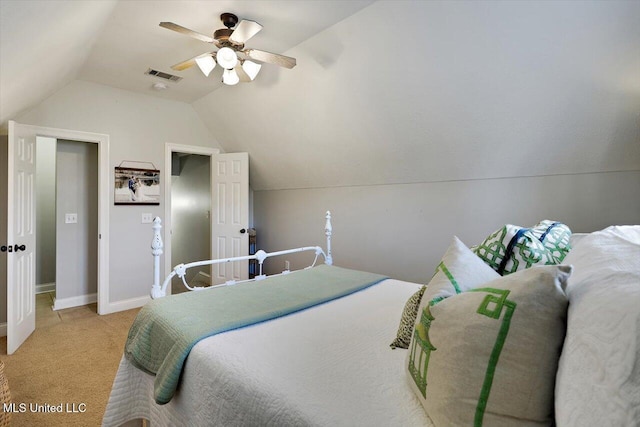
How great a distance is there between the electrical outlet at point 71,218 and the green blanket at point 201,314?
3247mm

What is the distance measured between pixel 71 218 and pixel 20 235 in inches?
52.6

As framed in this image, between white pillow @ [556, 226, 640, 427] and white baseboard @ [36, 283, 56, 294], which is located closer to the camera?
white pillow @ [556, 226, 640, 427]

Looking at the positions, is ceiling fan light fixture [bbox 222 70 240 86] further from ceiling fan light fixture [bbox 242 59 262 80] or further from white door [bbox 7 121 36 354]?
white door [bbox 7 121 36 354]

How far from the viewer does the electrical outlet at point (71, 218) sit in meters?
4.05

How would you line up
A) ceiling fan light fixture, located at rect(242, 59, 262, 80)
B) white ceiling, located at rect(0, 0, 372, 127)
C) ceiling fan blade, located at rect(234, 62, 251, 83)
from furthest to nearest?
ceiling fan blade, located at rect(234, 62, 251, 83), ceiling fan light fixture, located at rect(242, 59, 262, 80), white ceiling, located at rect(0, 0, 372, 127)

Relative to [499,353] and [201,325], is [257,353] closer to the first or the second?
[201,325]

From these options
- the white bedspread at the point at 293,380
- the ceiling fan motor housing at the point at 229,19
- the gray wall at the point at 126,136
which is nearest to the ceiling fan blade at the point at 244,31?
the ceiling fan motor housing at the point at 229,19

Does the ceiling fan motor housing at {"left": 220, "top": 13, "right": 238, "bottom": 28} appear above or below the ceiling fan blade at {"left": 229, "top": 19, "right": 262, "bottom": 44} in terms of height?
above

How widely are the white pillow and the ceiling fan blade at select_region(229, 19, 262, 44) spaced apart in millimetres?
2133

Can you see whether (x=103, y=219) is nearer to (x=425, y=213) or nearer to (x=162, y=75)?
(x=162, y=75)

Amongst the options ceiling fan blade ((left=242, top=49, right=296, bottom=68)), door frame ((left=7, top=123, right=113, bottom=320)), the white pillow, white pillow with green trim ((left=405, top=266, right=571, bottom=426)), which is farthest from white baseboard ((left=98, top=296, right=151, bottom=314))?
the white pillow

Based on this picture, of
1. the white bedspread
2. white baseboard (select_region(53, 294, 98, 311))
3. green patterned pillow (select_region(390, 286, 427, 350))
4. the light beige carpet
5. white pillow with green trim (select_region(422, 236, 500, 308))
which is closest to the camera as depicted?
the white bedspread

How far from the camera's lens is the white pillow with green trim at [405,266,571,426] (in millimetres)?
646

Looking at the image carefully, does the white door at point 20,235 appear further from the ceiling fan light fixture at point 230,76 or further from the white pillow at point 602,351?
the white pillow at point 602,351
